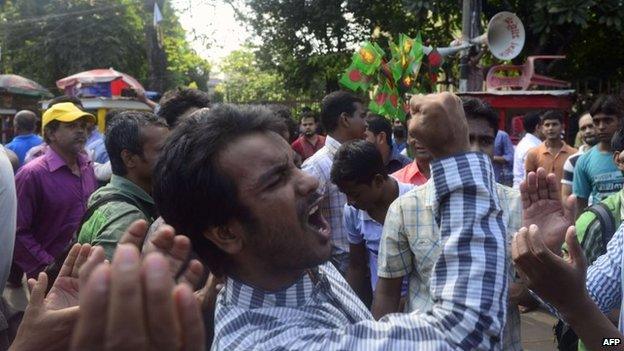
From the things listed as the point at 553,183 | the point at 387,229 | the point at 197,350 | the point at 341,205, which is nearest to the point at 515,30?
the point at 341,205

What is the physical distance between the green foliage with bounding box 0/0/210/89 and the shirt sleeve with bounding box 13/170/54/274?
86.6ft

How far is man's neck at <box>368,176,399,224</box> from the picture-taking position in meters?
3.71

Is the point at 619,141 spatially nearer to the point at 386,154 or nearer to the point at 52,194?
the point at 386,154

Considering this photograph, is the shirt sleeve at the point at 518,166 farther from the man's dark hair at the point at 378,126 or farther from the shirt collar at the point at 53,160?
the shirt collar at the point at 53,160

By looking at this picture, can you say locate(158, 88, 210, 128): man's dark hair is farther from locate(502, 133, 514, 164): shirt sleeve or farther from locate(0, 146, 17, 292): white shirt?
locate(502, 133, 514, 164): shirt sleeve

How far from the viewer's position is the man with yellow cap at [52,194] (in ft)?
16.4

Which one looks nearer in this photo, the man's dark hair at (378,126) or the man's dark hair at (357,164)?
the man's dark hair at (357,164)

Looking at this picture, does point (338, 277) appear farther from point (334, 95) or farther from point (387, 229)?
point (334, 95)

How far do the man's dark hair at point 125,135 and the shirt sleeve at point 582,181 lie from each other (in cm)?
342

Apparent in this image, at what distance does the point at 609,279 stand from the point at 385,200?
4.85ft

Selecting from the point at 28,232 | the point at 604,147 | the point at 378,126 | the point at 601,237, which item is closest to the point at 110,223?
the point at 601,237

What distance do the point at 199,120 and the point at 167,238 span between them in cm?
36

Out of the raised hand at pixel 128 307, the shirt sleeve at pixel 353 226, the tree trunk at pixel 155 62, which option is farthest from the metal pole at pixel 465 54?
the raised hand at pixel 128 307

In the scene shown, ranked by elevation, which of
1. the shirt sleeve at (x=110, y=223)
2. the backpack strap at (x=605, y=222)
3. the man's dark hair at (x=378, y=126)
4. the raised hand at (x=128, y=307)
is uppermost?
the raised hand at (x=128, y=307)
